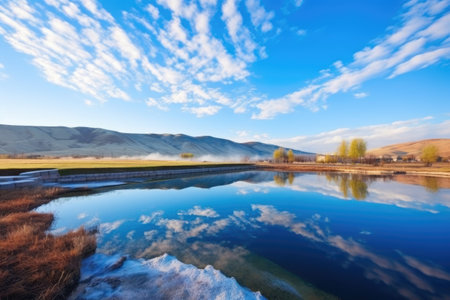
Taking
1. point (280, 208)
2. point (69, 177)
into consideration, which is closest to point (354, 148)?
point (280, 208)

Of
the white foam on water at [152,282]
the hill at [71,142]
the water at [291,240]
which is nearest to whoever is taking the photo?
the white foam on water at [152,282]

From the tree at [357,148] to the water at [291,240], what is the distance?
74.5m

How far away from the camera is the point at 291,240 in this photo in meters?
9.39

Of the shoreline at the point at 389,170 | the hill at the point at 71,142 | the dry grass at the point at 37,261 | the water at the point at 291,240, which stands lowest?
the water at the point at 291,240

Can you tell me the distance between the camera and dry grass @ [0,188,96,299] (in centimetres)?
451

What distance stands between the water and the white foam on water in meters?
0.26

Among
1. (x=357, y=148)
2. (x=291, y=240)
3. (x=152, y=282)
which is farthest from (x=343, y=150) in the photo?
(x=152, y=282)

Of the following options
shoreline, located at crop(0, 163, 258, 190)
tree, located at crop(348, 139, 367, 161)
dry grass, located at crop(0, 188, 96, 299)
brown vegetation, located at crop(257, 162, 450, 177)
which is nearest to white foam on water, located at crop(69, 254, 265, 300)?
dry grass, located at crop(0, 188, 96, 299)

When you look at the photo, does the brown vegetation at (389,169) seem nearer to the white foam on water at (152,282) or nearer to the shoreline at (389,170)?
the shoreline at (389,170)

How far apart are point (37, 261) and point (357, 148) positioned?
98.2 m

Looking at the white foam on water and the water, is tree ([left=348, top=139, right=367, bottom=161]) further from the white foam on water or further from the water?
the white foam on water

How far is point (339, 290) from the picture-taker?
5.72m

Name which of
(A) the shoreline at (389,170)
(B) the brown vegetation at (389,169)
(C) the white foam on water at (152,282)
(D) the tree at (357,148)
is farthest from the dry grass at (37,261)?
(D) the tree at (357,148)

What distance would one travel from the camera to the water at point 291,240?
20.0 ft
